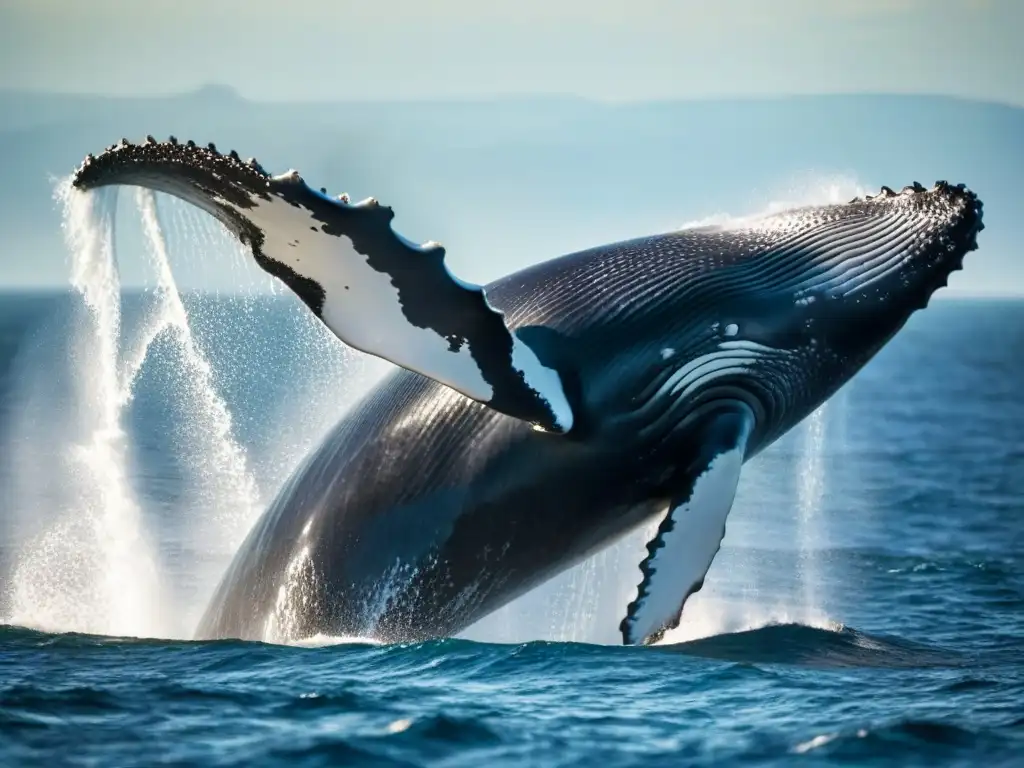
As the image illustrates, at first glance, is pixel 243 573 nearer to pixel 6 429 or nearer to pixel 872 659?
pixel 872 659

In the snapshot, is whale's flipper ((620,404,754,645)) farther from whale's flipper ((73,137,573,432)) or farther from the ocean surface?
whale's flipper ((73,137,573,432))

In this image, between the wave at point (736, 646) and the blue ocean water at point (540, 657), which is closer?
the blue ocean water at point (540, 657)

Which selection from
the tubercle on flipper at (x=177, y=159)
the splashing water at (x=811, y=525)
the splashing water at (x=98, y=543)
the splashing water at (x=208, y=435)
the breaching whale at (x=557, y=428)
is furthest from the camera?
the splashing water at (x=811, y=525)

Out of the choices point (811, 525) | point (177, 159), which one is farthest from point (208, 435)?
point (177, 159)

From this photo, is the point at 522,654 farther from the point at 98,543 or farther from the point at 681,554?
the point at 98,543

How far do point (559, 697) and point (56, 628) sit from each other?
17.3 feet

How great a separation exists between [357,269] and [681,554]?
2.89 metres

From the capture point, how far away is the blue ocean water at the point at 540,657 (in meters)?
7.48

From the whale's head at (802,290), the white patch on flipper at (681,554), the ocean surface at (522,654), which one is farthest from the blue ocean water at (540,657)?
the whale's head at (802,290)

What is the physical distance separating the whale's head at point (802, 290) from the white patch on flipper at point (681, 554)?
640 millimetres

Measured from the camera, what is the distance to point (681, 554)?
9.48 m

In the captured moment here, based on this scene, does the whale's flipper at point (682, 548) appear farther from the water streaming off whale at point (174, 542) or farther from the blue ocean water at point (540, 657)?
the water streaming off whale at point (174, 542)

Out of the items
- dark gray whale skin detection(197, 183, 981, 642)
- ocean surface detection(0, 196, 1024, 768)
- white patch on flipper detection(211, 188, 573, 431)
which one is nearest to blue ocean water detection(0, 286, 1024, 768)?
ocean surface detection(0, 196, 1024, 768)

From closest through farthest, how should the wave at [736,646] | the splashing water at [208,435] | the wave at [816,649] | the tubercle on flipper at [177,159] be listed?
the tubercle on flipper at [177,159]
the wave at [736,646]
the wave at [816,649]
the splashing water at [208,435]
